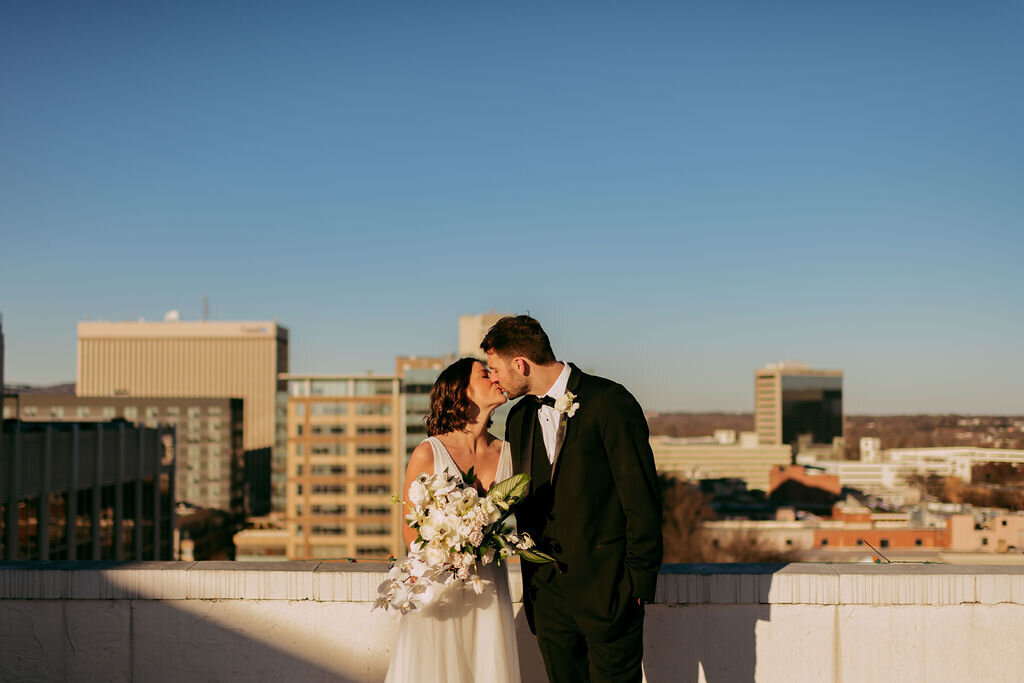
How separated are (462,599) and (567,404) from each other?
1.22 metres

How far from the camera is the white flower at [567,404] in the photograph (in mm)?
3412

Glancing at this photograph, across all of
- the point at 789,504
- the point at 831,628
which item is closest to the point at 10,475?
the point at 831,628

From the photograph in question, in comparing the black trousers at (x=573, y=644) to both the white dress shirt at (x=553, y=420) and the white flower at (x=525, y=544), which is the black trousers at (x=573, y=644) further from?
the white dress shirt at (x=553, y=420)

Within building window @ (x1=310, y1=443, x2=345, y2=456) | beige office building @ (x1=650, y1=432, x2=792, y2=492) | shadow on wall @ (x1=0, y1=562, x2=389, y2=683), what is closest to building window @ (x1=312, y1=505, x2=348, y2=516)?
building window @ (x1=310, y1=443, x2=345, y2=456)

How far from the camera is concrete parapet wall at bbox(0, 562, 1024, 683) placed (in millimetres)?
4309

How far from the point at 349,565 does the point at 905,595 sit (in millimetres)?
2974

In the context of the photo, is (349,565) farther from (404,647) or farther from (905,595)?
(905,595)

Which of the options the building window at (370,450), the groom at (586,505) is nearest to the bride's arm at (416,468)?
the groom at (586,505)

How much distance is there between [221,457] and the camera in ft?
486

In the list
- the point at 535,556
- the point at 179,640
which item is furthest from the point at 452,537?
the point at 179,640

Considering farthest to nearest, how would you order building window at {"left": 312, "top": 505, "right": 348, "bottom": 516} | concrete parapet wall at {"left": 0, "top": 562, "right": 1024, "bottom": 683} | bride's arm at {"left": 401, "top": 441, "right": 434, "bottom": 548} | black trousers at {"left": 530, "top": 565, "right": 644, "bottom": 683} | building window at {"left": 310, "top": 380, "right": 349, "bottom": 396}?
building window at {"left": 310, "top": 380, "right": 349, "bottom": 396} → building window at {"left": 312, "top": 505, "right": 348, "bottom": 516} → concrete parapet wall at {"left": 0, "top": 562, "right": 1024, "bottom": 683} → bride's arm at {"left": 401, "top": 441, "right": 434, "bottom": 548} → black trousers at {"left": 530, "top": 565, "right": 644, "bottom": 683}

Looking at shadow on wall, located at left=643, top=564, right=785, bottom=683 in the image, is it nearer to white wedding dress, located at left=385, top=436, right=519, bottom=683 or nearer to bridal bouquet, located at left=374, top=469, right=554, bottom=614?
white wedding dress, located at left=385, top=436, right=519, bottom=683

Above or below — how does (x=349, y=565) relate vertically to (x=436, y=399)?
below

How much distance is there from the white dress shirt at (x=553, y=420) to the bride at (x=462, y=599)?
31 centimetres
